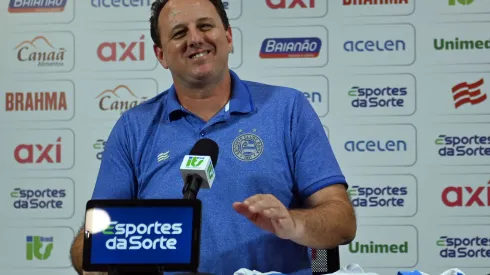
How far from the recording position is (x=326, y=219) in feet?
5.02

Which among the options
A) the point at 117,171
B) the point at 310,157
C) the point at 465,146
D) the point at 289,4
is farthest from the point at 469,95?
the point at 117,171

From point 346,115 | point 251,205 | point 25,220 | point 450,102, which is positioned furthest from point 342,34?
point 251,205

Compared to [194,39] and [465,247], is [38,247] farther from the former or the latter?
[465,247]

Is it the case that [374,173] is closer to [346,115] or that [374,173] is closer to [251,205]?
[346,115]

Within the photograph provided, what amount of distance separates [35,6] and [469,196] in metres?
2.19

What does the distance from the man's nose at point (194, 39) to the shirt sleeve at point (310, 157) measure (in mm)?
298

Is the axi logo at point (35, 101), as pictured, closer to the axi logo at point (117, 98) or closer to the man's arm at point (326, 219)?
the axi logo at point (117, 98)

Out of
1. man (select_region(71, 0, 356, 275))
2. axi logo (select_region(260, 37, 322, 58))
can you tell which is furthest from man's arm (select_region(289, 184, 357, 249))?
axi logo (select_region(260, 37, 322, 58))

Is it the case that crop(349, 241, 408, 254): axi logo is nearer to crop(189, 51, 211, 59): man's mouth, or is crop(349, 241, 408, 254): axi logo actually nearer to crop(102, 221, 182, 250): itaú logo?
crop(189, 51, 211, 59): man's mouth

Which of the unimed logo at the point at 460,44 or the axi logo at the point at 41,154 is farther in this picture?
the axi logo at the point at 41,154

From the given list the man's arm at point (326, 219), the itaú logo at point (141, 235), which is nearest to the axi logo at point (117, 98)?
the man's arm at point (326, 219)

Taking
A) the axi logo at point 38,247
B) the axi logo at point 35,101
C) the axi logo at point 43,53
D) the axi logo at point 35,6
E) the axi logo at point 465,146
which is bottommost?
the axi logo at point 38,247

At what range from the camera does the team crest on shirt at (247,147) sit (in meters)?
1.65

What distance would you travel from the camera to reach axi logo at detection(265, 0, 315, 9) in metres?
3.03
